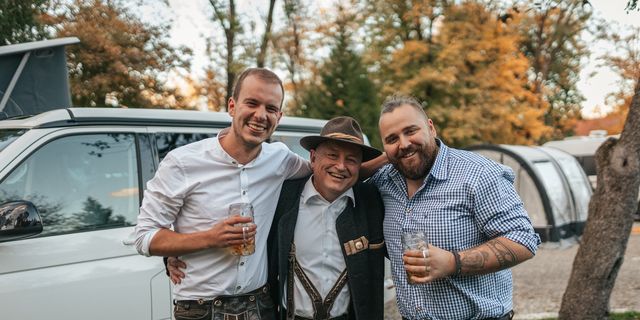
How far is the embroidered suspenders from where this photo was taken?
2.62 m

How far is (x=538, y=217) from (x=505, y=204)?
12034mm

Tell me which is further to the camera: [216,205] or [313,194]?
[313,194]

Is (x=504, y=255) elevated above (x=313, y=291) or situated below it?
above

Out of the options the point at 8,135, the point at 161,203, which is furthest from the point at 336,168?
the point at 8,135

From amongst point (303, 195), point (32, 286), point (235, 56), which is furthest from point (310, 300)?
point (235, 56)

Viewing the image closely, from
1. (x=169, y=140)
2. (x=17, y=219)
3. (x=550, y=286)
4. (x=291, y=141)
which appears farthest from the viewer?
(x=550, y=286)

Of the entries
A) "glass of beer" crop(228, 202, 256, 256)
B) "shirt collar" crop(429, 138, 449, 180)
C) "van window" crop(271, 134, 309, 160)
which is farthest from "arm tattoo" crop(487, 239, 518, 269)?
"van window" crop(271, 134, 309, 160)

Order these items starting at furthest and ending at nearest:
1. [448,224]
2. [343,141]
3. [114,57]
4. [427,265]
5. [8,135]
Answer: [114,57], [8,135], [343,141], [448,224], [427,265]

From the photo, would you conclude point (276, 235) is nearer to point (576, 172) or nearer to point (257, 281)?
point (257, 281)

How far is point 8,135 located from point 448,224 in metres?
2.67

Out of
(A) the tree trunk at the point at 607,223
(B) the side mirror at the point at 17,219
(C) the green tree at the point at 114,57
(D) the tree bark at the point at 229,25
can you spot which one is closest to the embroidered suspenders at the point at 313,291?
(B) the side mirror at the point at 17,219

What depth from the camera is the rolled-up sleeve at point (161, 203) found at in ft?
8.09

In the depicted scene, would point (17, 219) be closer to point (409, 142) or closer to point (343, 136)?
point (343, 136)

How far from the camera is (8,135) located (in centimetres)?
344
